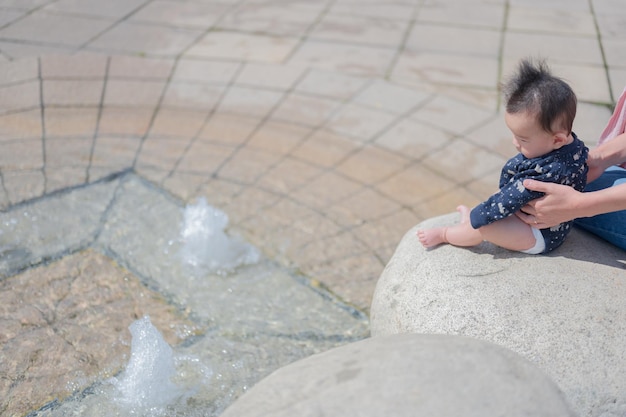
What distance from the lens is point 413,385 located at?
1.82 metres

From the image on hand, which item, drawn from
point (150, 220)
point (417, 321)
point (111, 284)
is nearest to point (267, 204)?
point (150, 220)

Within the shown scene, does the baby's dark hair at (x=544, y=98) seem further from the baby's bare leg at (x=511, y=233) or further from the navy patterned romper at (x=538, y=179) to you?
the baby's bare leg at (x=511, y=233)

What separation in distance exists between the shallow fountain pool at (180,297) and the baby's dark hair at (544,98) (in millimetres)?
1401

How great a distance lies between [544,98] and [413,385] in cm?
118

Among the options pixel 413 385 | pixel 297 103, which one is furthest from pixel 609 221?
pixel 297 103

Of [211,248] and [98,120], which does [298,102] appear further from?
[211,248]

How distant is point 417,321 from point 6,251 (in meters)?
2.39

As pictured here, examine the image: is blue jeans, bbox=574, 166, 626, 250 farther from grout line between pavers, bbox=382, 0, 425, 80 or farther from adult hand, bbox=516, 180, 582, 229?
grout line between pavers, bbox=382, 0, 425, 80

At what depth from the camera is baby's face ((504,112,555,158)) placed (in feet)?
8.22

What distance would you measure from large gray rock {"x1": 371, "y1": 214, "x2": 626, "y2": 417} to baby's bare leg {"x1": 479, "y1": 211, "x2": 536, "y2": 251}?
5cm

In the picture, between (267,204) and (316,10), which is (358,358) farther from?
(316,10)

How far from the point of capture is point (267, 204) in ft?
13.8

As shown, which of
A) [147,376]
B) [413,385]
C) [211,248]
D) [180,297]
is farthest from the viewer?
Result: [211,248]

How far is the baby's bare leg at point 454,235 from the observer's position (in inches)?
106
